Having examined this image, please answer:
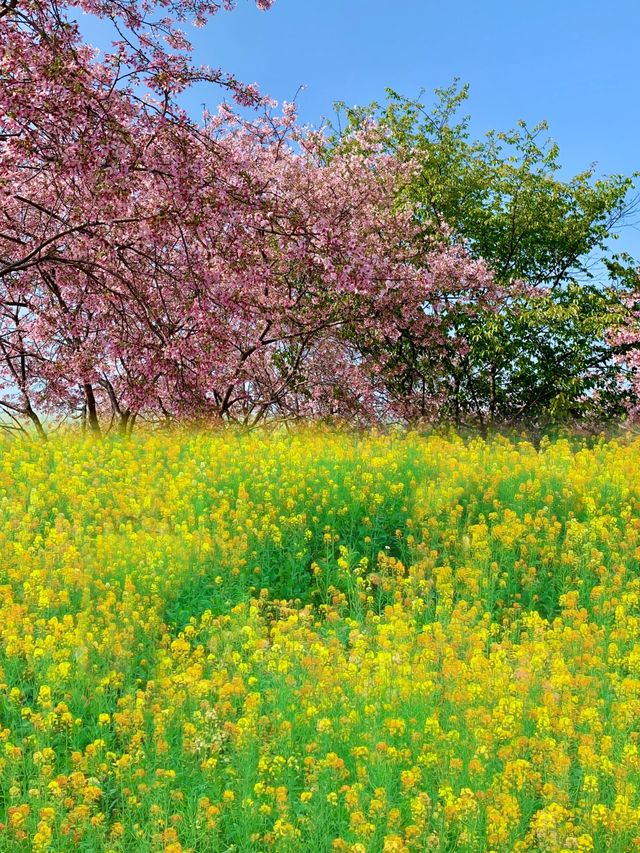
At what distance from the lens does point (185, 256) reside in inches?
505

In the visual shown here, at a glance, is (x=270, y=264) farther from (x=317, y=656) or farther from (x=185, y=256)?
(x=317, y=656)

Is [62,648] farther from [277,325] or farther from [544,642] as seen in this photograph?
[277,325]

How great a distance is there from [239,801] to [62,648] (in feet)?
6.82

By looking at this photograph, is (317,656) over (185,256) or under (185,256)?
under

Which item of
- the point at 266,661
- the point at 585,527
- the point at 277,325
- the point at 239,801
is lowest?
the point at 239,801

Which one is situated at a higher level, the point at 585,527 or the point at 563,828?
the point at 585,527

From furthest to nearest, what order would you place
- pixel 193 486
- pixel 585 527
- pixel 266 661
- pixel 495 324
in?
pixel 495 324 → pixel 193 486 → pixel 585 527 → pixel 266 661

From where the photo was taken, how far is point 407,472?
9648 mm

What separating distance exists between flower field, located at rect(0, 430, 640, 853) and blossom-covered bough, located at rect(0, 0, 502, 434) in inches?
92.1

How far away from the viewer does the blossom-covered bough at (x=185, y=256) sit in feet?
30.7

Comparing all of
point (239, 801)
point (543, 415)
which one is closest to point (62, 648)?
point (239, 801)

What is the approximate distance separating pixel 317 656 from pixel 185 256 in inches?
337

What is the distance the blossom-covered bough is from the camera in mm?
9344

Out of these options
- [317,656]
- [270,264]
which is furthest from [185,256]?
[317,656]
